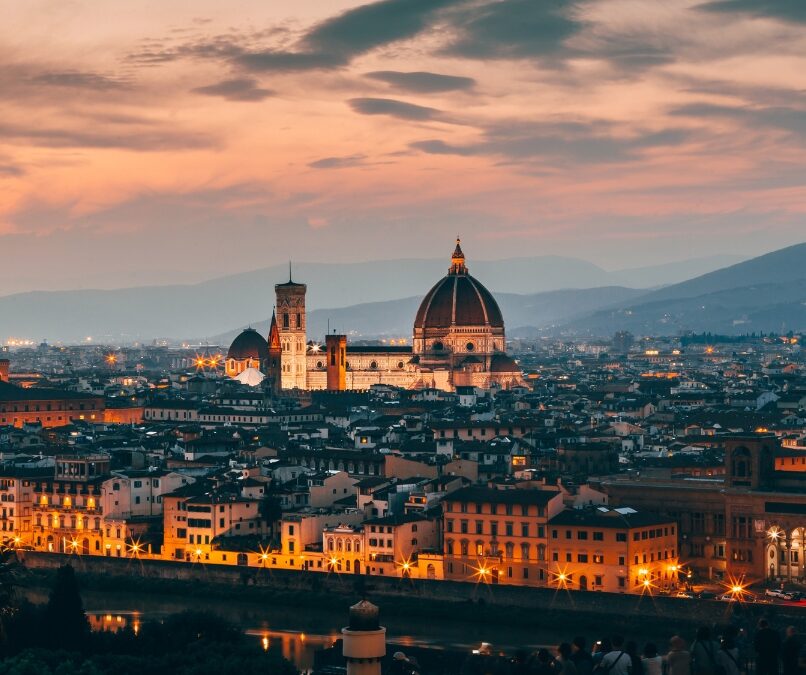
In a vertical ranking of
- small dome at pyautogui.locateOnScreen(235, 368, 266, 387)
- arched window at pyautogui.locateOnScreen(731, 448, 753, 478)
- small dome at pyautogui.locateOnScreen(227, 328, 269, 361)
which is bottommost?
arched window at pyautogui.locateOnScreen(731, 448, 753, 478)

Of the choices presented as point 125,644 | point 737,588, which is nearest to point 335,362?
point 737,588

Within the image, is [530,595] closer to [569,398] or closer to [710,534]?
[710,534]

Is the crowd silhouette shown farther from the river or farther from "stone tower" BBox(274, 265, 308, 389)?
"stone tower" BBox(274, 265, 308, 389)

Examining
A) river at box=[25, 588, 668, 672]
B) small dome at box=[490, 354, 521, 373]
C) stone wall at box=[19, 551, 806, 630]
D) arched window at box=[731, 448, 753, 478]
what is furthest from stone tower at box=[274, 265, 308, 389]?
arched window at box=[731, 448, 753, 478]

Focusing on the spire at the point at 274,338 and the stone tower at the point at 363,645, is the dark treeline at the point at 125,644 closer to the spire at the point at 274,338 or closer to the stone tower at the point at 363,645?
the stone tower at the point at 363,645

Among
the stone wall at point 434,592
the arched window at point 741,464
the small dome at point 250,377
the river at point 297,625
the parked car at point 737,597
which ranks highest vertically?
the small dome at point 250,377

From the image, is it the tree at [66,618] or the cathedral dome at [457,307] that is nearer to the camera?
the tree at [66,618]

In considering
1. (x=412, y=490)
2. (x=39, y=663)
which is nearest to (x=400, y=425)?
(x=412, y=490)

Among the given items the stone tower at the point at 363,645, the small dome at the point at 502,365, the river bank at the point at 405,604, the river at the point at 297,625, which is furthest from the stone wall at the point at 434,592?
the small dome at the point at 502,365

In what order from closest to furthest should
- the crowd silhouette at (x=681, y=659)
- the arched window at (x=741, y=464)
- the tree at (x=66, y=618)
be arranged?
the crowd silhouette at (x=681, y=659)
the tree at (x=66, y=618)
the arched window at (x=741, y=464)
